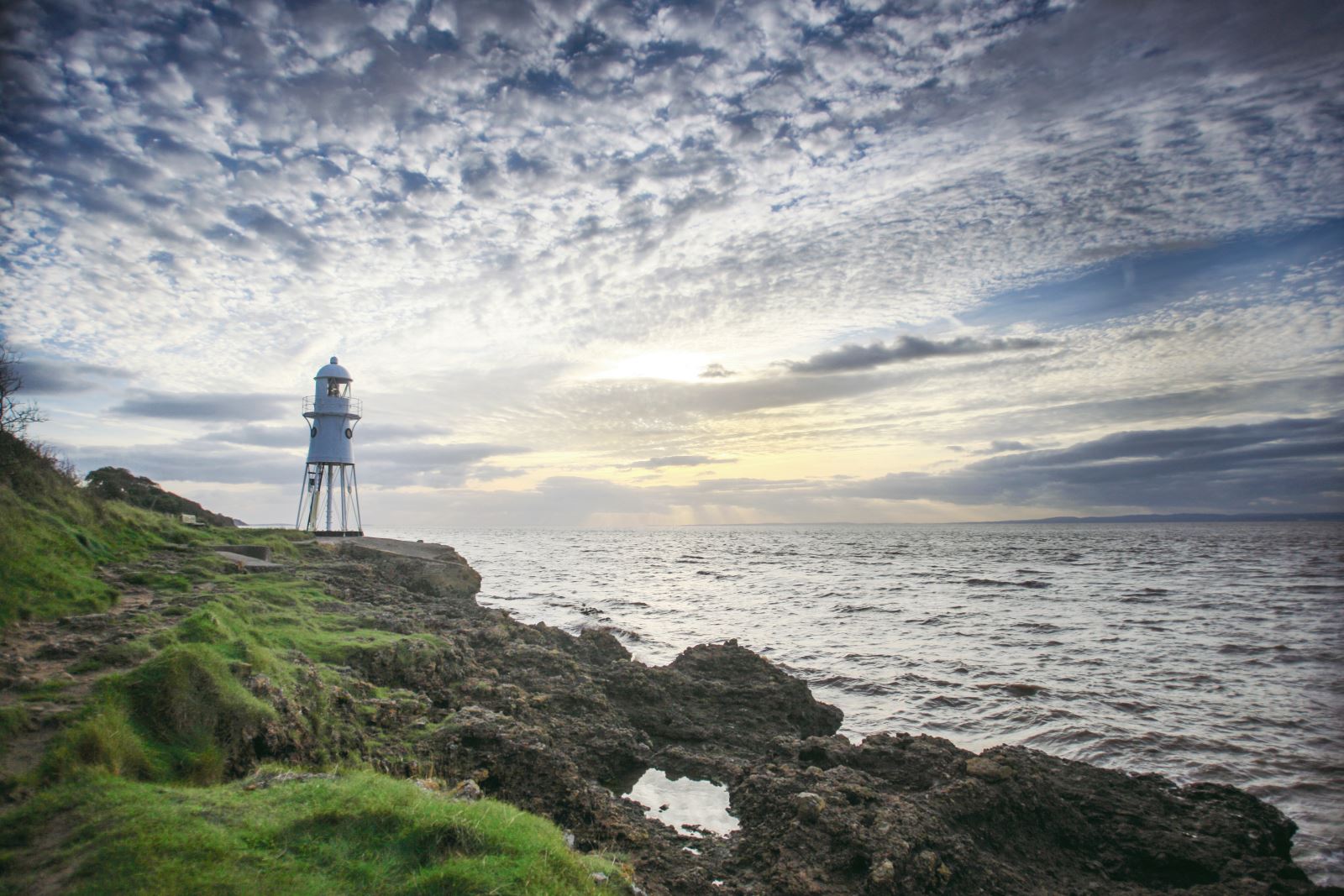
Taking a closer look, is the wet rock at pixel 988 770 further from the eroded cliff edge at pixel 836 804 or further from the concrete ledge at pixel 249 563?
the concrete ledge at pixel 249 563

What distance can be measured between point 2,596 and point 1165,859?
18872 millimetres

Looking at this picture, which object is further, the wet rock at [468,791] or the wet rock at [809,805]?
the wet rock at [809,805]

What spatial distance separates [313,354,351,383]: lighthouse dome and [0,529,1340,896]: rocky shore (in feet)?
111

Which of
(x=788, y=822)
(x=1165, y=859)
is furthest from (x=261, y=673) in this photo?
(x=1165, y=859)

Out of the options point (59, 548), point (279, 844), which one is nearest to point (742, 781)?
point (279, 844)

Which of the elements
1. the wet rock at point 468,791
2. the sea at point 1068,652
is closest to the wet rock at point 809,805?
the wet rock at point 468,791

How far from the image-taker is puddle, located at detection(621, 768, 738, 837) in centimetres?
1002

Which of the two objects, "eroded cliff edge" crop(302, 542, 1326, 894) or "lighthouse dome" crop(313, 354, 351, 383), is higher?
"lighthouse dome" crop(313, 354, 351, 383)

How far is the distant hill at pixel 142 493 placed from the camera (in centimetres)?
3719

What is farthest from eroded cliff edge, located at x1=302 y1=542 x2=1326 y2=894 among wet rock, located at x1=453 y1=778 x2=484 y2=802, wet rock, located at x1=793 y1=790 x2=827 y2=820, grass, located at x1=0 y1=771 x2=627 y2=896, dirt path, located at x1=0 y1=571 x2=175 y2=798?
dirt path, located at x1=0 y1=571 x2=175 y2=798

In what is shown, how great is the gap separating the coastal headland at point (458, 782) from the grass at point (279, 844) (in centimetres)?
2

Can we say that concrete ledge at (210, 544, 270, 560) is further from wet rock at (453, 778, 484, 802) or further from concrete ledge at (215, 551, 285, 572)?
wet rock at (453, 778, 484, 802)

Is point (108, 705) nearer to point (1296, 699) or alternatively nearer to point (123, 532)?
point (123, 532)

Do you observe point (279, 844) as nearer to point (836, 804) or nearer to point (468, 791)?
point (468, 791)
